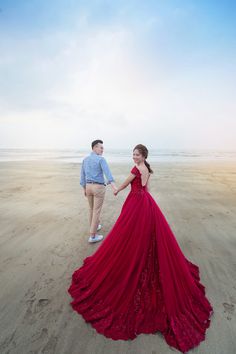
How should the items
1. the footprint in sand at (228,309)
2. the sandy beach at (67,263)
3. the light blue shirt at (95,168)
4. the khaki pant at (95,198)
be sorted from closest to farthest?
the sandy beach at (67,263)
the footprint in sand at (228,309)
the light blue shirt at (95,168)
the khaki pant at (95,198)

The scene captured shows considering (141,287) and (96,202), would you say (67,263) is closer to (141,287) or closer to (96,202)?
(96,202)

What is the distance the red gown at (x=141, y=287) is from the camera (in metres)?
2.53

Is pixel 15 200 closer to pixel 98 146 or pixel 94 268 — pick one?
pixel 98 146

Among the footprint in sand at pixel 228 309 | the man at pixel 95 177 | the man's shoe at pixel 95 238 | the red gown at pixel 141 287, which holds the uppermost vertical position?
the man at pixel 95 177

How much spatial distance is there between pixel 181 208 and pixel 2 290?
552 centimetres

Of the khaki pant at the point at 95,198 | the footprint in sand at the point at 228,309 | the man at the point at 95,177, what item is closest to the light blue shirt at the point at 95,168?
the man at the point at 95,177

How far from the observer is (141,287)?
2754mm

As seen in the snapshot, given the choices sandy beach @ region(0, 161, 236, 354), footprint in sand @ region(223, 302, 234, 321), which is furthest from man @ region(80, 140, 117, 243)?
footprint in sand @ region(223, 302, 234, 321)

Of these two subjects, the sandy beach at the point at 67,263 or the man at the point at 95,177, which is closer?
the sandy beach at the point at 67,263

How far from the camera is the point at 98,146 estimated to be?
4.36m

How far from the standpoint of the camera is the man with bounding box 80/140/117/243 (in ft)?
14.3

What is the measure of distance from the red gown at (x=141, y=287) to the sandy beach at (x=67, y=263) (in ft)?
0.39

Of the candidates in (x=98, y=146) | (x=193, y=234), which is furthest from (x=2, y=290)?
(x=193, y=234)

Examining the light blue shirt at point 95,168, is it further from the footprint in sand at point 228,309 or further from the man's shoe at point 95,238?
the footprint in sand at point 228,309
